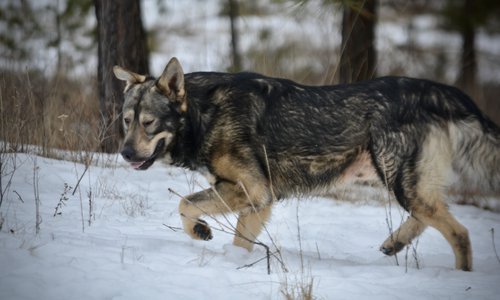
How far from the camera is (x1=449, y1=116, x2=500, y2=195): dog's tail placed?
4.47 m

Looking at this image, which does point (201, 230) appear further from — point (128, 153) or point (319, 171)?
point (319, 171)

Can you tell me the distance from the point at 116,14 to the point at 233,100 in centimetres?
378

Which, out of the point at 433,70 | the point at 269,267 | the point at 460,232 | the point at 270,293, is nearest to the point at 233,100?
the point at 269,267

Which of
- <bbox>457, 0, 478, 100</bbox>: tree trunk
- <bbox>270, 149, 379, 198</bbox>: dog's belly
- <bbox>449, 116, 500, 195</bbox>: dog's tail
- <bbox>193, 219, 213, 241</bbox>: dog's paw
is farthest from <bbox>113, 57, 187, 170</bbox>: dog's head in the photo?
<bbox>457, 0, 478, 100</bbox>: tree trunk

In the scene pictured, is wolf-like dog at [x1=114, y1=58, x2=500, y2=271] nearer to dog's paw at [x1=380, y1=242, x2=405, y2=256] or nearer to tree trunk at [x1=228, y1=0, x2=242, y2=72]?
dog's paw at [x1=380, y1=242, x2=405, y2=256]

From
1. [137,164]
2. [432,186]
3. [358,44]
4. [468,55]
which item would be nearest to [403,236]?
[432,186]

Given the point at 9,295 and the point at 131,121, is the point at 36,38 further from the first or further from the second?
the point at 9,295

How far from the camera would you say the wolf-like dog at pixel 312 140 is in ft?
14.5

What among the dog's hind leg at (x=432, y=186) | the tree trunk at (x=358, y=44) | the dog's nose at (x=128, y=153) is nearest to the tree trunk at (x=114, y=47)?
the dog's nose at (x=128, y=153)

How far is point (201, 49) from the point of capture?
12336mm

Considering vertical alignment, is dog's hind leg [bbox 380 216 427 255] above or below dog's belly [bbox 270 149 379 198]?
below

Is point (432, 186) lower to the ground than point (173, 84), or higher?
lower

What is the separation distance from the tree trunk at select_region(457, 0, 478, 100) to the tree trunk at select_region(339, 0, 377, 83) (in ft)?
15.4

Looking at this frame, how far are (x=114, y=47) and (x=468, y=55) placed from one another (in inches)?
432
